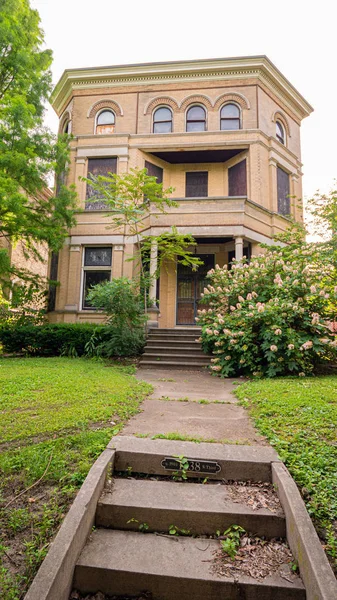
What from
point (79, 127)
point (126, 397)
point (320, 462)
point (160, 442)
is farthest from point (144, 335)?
point (79, 127)

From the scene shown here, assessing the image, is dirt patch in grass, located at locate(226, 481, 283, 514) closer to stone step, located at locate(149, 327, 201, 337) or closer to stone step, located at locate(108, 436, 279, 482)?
stone step, located at locate(108, 436, 279, 482)

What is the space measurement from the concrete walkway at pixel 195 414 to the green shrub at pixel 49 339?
10.7ft

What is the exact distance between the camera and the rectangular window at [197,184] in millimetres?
14406

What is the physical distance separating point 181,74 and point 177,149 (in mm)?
3436

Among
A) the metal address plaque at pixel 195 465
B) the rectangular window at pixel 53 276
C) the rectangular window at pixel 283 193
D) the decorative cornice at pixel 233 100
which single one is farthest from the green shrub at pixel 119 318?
the decorative cornice at pixel 233 100

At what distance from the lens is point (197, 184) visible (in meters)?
14.5

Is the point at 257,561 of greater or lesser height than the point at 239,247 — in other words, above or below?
below

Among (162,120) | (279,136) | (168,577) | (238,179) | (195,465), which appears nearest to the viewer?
(168,577)

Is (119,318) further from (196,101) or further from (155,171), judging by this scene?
(196,101)

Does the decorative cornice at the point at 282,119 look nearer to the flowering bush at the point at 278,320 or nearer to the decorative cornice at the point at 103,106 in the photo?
the decorative cornice at the point at 103,106

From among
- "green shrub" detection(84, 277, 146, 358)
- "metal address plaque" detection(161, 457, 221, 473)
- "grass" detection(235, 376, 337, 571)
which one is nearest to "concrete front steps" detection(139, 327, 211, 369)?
"green shrub" detection(84, 277, 146, 358)

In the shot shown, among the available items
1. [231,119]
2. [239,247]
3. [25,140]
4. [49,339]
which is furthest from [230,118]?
[49,339]

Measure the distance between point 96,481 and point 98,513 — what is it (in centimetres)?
21

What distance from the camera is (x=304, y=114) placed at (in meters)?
16.2
